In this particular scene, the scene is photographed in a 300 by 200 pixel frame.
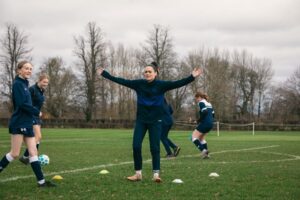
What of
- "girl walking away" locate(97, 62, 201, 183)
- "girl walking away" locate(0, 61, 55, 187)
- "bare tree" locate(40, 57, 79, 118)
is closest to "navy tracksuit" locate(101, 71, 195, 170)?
"girl walking away" locate(97, 62, 201, 183)

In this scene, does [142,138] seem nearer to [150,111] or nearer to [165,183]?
[150,111]

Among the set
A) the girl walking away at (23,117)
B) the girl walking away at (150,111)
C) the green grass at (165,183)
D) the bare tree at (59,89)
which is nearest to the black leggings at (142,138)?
the girl walking away at (150,111)

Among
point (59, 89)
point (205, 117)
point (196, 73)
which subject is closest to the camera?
point (196, 73)

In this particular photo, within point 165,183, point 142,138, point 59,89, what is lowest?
point 165,183

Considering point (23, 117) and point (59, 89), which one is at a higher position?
point (59, 89)

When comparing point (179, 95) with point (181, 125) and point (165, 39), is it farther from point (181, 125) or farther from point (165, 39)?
point (181, 125)

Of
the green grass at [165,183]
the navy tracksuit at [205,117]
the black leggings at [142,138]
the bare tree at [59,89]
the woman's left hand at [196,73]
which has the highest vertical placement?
the bare tree at [59,89]

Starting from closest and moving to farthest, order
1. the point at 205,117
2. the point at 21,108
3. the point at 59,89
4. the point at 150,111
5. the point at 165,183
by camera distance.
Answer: the point at 21,108, the point at 165,183, the point at 150,111, the point at 205,117, the point at 59,89

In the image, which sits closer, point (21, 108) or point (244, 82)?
point (21, 108)

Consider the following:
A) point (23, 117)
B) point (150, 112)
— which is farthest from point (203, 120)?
point (23, 117)

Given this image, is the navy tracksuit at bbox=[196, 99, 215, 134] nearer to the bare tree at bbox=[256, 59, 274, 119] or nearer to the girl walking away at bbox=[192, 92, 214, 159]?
the girl walking away at bbox=[192, 92, 214, 159]

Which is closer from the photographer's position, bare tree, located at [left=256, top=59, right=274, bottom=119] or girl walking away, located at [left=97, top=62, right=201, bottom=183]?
girl walking away, located at [left=97, top=62, right=201, bottom=183]

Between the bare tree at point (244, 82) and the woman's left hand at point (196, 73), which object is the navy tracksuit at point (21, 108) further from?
the bare tree at point (244, 82)

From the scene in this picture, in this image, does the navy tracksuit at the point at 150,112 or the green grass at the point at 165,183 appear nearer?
the green grass at the point at 165,183
